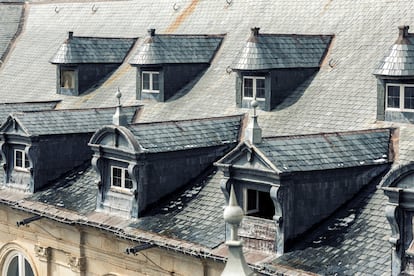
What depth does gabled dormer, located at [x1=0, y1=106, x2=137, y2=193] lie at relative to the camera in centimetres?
2950

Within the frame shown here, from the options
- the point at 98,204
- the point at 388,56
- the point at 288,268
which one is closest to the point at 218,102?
the point at 98,204

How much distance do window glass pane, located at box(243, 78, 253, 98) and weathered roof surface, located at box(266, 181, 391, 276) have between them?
615 cm

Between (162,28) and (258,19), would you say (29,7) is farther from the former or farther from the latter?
(258,19)

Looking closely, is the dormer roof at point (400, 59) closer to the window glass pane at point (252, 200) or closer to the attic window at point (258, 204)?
the attic window at point (258, 204)

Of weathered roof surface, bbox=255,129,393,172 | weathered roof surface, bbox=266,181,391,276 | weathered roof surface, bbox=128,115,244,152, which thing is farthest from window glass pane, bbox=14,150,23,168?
weathered roof surface, bbox=266,181,391,276

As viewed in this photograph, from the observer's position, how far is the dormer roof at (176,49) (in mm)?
30656

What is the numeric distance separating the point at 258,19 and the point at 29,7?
18380 mm

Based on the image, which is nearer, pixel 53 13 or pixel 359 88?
pixel 359 88

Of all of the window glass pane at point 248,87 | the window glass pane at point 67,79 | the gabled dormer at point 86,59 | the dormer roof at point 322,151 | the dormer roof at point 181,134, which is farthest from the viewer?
the window glass pane at point 67,79

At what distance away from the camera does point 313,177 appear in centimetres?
2097

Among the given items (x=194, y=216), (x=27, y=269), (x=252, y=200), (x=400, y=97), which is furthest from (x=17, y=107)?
(x=400, y=97)

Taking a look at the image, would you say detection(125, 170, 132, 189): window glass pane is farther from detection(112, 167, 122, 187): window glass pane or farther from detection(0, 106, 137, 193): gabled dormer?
detection(0, 106, 137, 193): gabled dormer

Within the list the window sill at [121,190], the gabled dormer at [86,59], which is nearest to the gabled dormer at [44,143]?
A: the window sill at [121,190]

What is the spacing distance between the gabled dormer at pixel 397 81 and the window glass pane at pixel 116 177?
23.2ft
